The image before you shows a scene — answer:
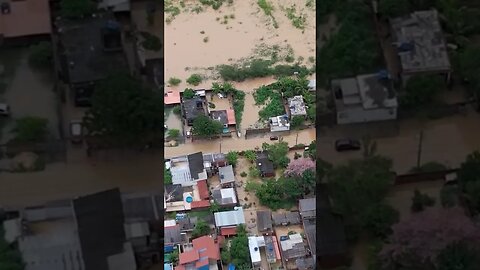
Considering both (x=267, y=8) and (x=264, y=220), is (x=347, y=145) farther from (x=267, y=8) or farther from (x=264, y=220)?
(x=267, y=8)

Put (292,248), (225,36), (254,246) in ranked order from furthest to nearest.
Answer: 1. (225,36)
2. (254,246)
3. (292,248)

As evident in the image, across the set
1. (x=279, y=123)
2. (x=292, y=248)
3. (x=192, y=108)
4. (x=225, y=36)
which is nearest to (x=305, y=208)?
(x=292, y=248)

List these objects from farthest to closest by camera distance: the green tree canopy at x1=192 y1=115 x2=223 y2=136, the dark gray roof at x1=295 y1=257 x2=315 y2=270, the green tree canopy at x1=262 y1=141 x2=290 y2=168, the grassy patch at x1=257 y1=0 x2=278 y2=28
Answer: the grassy patch at x1=257 y1=0 x2=278 y2=28 < the green tree canopy at x1=192 y1=115 x2=223 y2=136 < the green tree canopy at x1=262 y1=141 x2=290 y2=168 < the dark gray roof at x1=295 y1=257 x2=315 y2=270

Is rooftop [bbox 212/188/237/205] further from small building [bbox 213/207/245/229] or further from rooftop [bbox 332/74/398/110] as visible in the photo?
rooftop [bbox 332/74/398/110]

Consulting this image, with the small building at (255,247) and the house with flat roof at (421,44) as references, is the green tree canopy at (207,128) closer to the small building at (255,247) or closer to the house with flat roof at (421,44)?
the small building at (255,247)

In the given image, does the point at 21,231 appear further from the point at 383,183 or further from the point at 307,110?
the point at 307,110

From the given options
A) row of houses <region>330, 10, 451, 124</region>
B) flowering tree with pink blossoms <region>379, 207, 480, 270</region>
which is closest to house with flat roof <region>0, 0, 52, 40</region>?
row of houses <region>330, 10, 451, 124</region>
